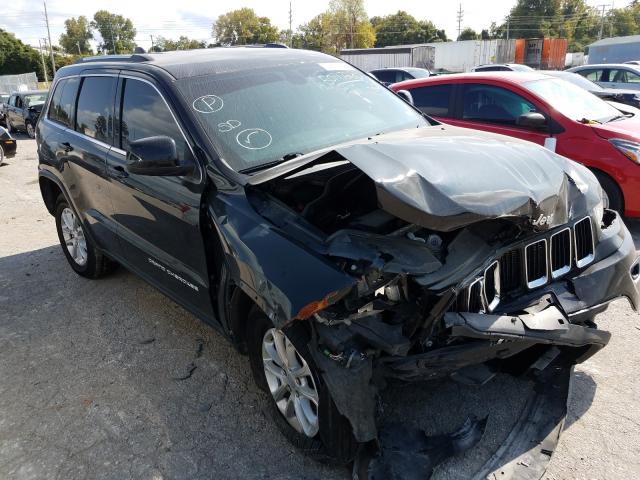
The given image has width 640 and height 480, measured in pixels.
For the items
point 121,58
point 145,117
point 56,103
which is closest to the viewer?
point 145,117

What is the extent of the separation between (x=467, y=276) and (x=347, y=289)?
524 millimetres

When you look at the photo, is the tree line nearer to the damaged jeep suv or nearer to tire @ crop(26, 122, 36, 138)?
tire @ crop(26, 122, 36, 138)

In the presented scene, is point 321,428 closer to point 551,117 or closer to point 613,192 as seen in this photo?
point 613,192

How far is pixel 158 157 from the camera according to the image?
2.88 m

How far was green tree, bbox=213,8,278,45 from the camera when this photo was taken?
296ft

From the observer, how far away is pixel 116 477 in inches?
106

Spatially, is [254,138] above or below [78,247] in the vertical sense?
above

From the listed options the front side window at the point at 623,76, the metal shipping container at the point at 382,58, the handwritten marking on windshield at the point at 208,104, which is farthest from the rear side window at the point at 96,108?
the metal shipping container at the point at 382,58

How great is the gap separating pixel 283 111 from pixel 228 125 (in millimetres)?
402

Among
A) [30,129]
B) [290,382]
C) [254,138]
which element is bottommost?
[30,129]

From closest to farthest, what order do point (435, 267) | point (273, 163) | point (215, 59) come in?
point (435, 267), point (273, 163), point (215, 59)

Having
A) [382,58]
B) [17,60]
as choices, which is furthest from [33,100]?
[17,60]

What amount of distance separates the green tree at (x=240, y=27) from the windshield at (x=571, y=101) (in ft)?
290

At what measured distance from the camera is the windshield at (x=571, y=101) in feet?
19.7
